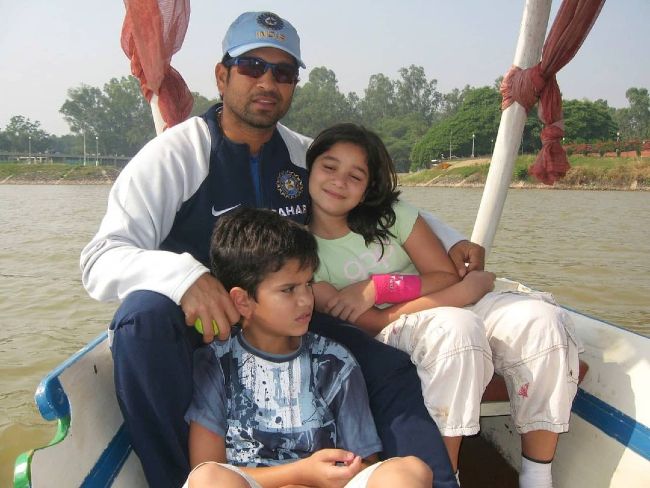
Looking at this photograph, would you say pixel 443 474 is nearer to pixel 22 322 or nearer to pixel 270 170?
pixel 270 170

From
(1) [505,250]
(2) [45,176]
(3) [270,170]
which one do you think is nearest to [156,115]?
(3) [270,170]

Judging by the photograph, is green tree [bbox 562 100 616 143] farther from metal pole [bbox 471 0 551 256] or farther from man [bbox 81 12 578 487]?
man [bbox 81 12 578 487]

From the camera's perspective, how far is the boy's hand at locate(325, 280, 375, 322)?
2.32 m

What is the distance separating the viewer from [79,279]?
453 inches

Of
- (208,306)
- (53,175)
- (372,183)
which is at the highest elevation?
(372,183)

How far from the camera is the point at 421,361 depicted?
200 centimetres

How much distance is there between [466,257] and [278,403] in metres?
1.18

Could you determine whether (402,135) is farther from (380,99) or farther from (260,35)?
(260,35)

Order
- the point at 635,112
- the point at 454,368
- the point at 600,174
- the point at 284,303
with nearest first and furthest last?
the point at 284,303
the point at 454,368
the point at 600,174
the point at 635,112

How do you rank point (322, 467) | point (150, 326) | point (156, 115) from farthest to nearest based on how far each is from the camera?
point (156, 115)
point (150, 326)
point (322, 467)

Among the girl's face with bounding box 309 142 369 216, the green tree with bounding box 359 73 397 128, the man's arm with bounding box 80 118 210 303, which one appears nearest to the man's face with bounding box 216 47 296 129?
the man's arm with bounding box 80 118 210 303

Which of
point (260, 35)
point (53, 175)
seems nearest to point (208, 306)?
point (260, 35)

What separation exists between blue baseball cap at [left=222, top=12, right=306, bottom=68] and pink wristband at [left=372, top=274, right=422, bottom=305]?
3.17ft

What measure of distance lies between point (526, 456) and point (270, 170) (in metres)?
1.45
